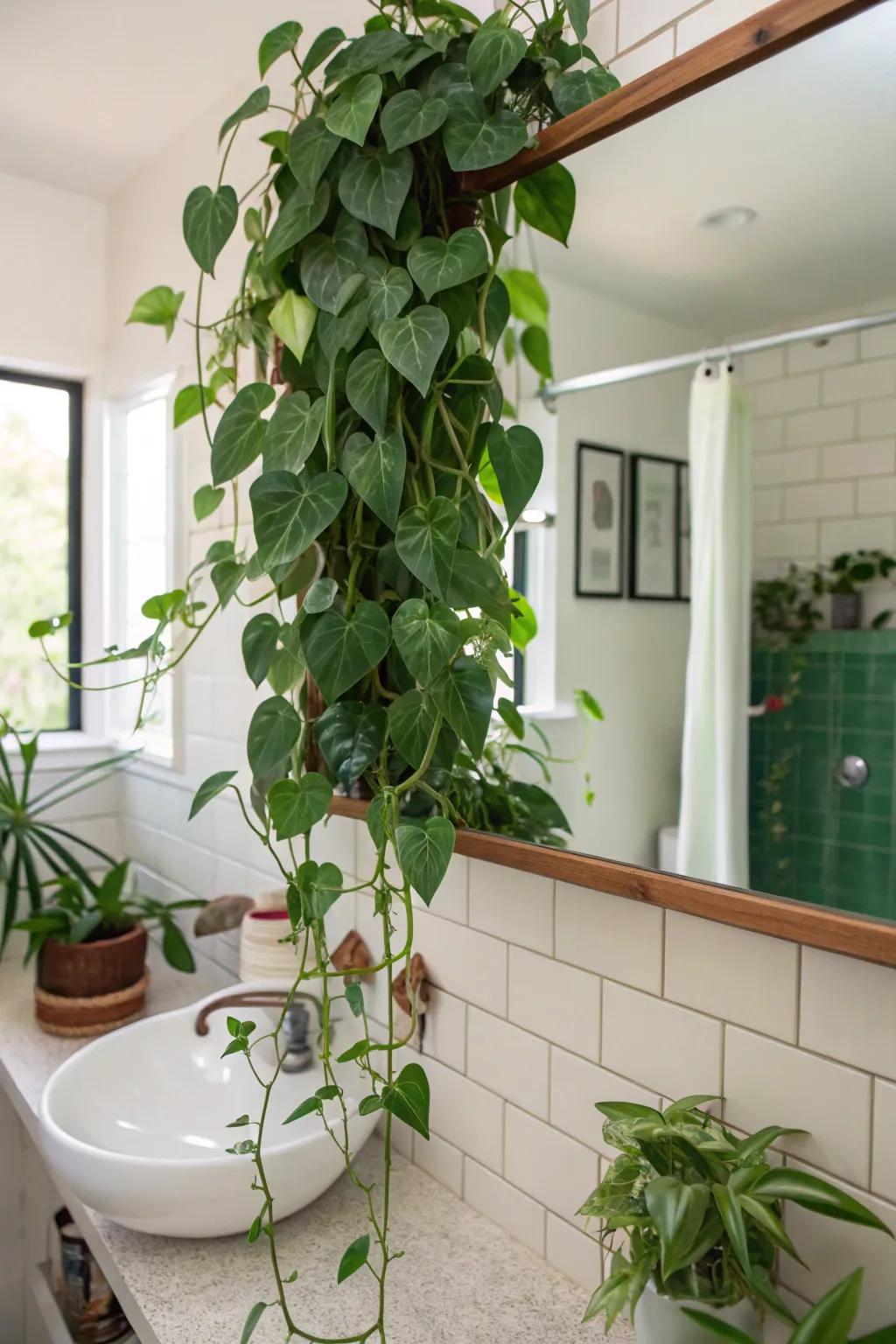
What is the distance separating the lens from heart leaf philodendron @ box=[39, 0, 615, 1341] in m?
0.99

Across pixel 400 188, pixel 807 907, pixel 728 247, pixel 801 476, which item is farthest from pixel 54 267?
pixel 807 907

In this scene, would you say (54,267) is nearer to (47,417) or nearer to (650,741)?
(47,417)

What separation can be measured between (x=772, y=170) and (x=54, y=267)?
2.01 metres

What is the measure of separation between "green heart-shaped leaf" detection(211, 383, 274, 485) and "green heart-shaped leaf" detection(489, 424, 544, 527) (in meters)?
0.32

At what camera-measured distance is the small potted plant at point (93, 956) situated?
1.71 meters

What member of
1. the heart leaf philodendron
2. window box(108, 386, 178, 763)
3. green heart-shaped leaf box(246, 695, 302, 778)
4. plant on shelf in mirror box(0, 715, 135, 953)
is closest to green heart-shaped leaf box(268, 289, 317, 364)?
the heart leaf philodendron

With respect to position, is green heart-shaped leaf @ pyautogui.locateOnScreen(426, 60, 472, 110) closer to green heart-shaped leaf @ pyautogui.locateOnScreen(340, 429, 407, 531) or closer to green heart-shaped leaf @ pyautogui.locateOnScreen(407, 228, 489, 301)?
green heart-shaped leaf @ pyautogui.locateOnScreen(407, 228, 489, 301)

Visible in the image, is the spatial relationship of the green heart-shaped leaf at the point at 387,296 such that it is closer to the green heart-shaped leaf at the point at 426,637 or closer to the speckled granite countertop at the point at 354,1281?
the green heart-shaped leaf at the point at 426,637

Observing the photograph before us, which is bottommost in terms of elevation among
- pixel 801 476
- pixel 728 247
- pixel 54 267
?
pixel 801 476

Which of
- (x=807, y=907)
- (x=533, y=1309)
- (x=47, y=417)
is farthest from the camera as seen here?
(x=47, y=417)

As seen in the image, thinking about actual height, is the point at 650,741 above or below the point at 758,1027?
above

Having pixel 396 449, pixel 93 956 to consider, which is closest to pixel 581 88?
pixel 396 449

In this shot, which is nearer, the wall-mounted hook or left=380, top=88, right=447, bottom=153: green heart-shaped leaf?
left=380, top=88, right=447, bottom=153: green heart-shaped leaf

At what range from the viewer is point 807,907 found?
81 cm
